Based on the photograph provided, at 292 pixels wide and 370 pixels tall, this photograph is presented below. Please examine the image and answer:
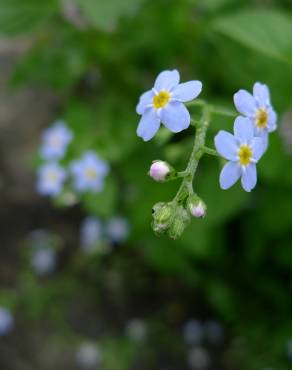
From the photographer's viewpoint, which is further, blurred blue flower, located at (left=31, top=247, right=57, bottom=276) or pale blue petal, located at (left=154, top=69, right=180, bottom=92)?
blurred blue flower, located at (left=31, top=247, right=57, bottom=276)

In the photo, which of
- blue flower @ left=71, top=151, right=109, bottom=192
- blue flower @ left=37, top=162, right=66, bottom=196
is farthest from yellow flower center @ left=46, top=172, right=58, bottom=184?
blue flower @ left=71, top=151, right=109, bottom=192

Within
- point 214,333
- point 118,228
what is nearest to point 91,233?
point 118,228

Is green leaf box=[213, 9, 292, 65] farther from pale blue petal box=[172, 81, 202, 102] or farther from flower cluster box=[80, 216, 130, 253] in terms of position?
flower cluster box=[80, 216, 130, 253]

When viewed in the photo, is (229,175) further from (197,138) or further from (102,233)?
(102,233)

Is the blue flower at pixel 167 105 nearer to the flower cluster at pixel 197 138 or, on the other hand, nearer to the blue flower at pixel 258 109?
the flower cluster at pixel 197 138

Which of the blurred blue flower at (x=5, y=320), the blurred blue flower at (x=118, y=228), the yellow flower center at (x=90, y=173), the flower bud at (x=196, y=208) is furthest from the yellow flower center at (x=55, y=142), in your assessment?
the flower bud at (x=196, y=208)

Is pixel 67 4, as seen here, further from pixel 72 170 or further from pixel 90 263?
pixel 90 263
